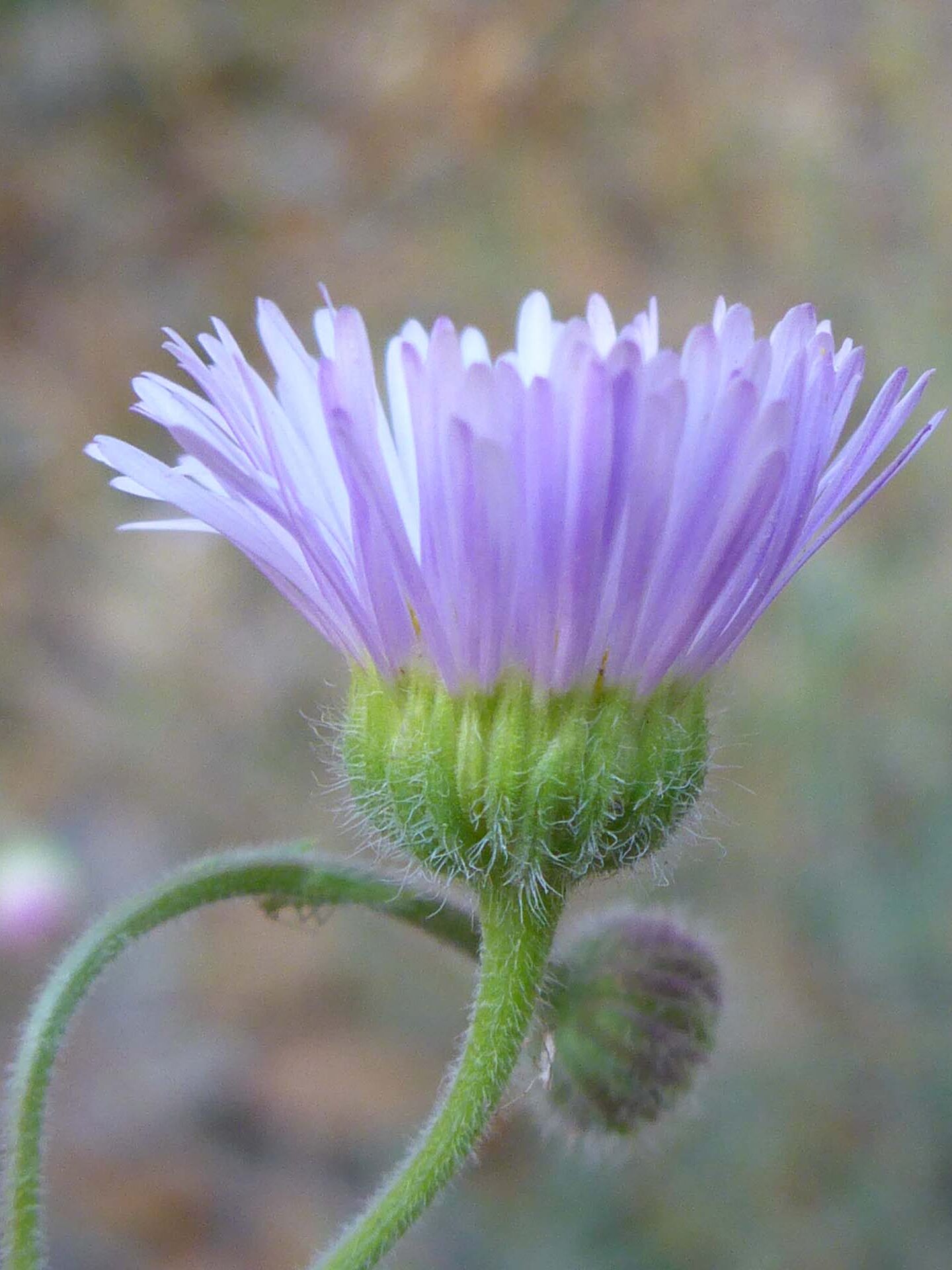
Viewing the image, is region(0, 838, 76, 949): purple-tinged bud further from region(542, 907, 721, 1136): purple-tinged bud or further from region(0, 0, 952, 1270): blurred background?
region(542, 907, 721, 1136): purple-tinged bud

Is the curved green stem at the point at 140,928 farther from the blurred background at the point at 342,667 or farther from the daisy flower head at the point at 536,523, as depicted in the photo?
the blurred background at the point at 342,667

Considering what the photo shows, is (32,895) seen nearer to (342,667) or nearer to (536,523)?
(342,667)

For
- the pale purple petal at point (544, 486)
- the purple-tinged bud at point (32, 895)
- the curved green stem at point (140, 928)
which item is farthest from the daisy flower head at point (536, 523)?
the purple-tinged bud at point (32, 895)

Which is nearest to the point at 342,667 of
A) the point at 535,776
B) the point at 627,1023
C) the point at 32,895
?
the point at 32,895

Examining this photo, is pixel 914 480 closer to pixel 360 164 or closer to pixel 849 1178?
pixel 849 1178

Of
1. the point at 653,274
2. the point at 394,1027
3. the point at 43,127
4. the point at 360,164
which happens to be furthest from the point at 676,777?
the point at 43,127
